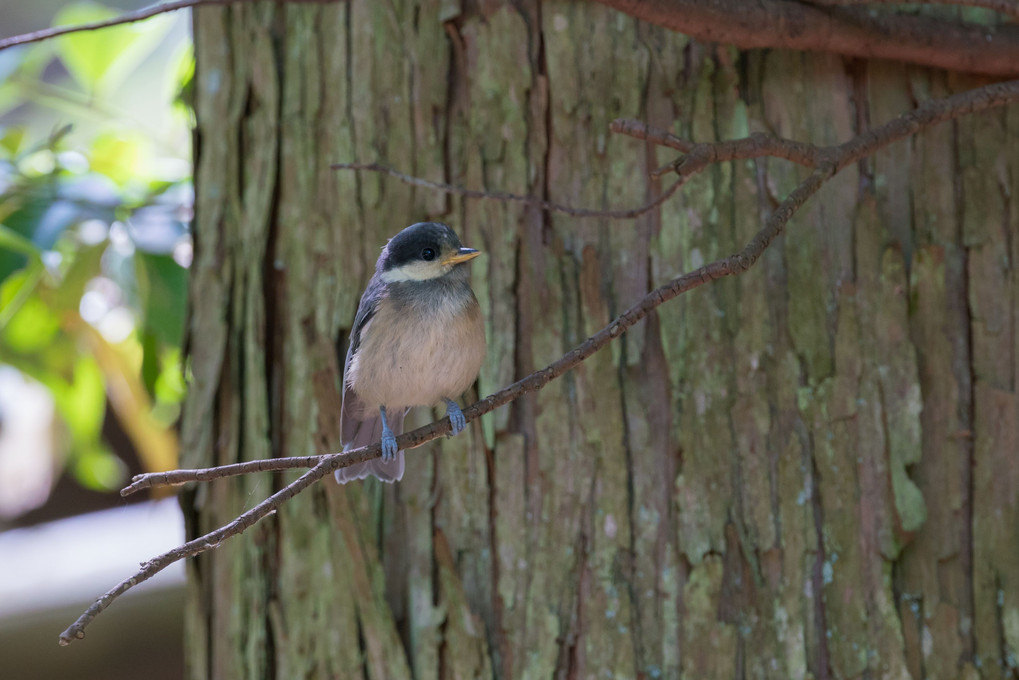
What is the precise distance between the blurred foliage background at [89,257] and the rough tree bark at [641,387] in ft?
1.85

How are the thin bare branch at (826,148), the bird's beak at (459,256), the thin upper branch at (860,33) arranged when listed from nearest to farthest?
1. the thin bare branch at (826,148)
2. the bird's beak at (459,256)
3. the thin upper branch at (860,33)

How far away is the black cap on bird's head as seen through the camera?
7.41 feet

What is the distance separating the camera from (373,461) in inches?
95.4

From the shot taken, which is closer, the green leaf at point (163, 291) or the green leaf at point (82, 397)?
the green leaf at point (163, 291)

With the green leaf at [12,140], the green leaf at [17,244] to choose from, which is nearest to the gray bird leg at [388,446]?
the green leaf at [17,244]

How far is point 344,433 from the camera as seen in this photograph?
2.58 metres

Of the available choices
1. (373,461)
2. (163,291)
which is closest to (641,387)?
(373,461)

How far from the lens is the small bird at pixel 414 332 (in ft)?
7.50

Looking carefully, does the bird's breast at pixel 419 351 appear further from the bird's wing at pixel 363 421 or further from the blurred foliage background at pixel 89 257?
the blurred foliage background at pixel 89 257

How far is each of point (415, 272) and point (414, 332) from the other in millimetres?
161

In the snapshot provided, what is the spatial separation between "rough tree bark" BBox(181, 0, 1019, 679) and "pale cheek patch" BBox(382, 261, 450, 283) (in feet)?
0.91

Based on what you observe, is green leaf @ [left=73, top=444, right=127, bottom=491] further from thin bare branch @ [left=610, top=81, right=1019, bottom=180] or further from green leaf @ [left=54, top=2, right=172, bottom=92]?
thin bare branch @ [left=610, top=81, right=1019, bottom=180]

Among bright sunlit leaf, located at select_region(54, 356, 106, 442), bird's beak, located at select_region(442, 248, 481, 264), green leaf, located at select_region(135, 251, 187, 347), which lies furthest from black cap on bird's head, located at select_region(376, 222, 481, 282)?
bright sunlit leaf, located at select_region(54, 356, 106, 442)

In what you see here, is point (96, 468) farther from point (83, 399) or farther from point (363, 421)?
point (363, 421)
